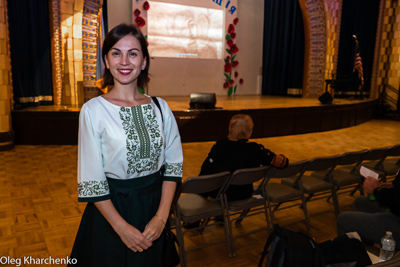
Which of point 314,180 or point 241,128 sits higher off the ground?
point 241,128

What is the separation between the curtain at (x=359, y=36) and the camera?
1224cm

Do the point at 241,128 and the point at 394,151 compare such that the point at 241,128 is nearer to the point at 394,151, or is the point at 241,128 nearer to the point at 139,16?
the point at 394,151

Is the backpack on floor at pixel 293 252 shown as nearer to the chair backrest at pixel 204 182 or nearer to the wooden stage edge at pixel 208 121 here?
the chair backrest at pixel 204 182

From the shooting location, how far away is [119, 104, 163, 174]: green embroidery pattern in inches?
51.9

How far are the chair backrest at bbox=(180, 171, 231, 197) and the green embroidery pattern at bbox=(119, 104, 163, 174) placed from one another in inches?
37.2

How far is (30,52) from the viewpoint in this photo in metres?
7.14

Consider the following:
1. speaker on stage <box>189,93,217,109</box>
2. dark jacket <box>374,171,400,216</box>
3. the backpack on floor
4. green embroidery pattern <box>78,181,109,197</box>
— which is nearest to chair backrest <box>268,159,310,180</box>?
dark jacket <box>374,171,400,216</box>

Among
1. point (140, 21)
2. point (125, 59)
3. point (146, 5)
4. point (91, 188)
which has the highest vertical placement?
point (146, 5)

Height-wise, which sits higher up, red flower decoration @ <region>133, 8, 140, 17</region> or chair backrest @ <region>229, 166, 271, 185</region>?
red flower decoration @ <region>133, 8, 140, 17</region>

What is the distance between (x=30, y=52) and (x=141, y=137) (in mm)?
6942

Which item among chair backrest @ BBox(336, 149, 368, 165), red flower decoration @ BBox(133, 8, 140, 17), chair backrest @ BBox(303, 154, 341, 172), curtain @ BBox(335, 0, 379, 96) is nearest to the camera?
chair backrest @ BBox(303, 154, 341, 172)

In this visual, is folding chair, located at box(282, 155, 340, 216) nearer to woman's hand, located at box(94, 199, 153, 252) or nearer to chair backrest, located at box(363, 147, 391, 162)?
chair backrest, located at box(363, 147, 391, 162)

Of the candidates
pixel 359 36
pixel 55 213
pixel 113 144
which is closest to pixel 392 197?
pixel 113 144

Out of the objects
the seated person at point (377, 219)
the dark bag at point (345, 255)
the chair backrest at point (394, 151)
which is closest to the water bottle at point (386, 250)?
the dark bag at point (345, 255)
